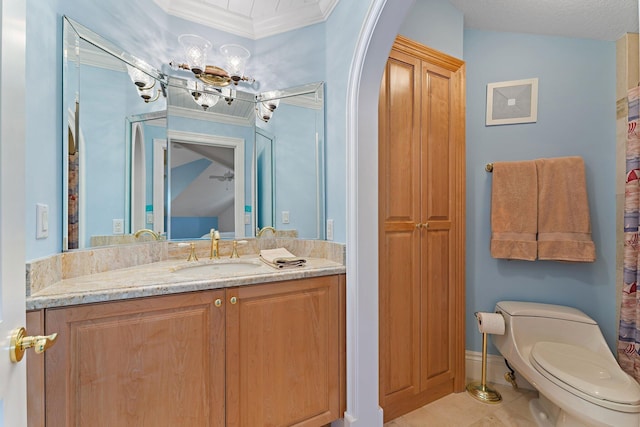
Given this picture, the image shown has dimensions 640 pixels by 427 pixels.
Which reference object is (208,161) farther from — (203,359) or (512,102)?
(512,102)

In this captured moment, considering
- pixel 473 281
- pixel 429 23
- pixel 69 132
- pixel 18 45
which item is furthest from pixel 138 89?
pixel 473 281

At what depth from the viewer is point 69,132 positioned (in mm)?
1198

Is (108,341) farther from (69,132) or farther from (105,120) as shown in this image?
(105,120)

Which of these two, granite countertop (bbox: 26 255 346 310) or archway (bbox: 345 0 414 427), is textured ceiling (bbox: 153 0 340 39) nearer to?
archway (bbox: 345 0 414 427)

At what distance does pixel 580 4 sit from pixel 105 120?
266 centimetres

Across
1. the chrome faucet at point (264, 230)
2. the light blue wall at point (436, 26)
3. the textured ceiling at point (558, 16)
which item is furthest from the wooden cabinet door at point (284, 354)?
the textured ceiling at point (558, 16)

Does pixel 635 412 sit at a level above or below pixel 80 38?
below

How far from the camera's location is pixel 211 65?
6.00 ft

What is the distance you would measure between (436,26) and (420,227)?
1.33 m

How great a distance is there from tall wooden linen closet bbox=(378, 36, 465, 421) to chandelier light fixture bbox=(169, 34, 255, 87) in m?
0.95

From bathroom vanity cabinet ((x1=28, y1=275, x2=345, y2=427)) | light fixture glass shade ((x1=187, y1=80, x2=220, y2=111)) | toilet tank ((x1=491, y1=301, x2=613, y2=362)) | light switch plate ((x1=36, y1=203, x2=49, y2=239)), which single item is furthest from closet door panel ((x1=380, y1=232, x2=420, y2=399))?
light switch plate ((x1=36, y1=203, x2=49, y2=239))

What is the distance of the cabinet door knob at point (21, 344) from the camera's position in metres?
0.54

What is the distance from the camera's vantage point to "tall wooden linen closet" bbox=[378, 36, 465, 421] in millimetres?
1663

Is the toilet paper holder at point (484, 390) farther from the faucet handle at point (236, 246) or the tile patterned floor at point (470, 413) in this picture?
the faucet handle at point (236, 246)
